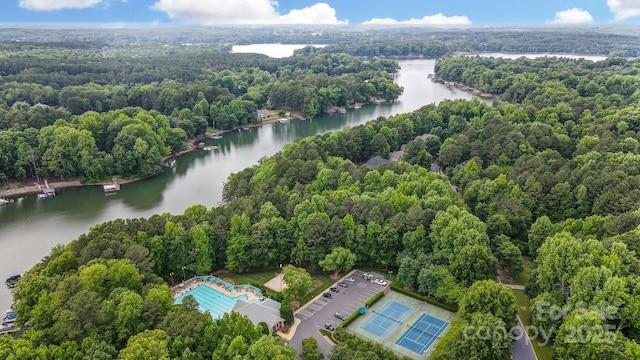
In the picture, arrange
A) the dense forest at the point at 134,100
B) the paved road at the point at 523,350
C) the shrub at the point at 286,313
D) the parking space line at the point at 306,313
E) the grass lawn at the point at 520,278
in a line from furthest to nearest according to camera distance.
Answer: the dense forest at the point at 134,100 < the grass lawn at the point at 520,278 < the parking space line at the point at 306,313 < the shrub at the point at 286,313 < the paved road at the point at 523,350

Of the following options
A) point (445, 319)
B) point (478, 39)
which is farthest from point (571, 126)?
point (478, 39)

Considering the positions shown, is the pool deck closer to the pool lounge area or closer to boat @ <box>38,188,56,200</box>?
the pool lounge area

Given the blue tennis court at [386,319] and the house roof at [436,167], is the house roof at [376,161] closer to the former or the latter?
the house roof at [436,167]

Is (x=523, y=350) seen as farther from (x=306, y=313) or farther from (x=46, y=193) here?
(x=46, y=193)

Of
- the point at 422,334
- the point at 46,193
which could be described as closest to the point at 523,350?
the point at 422,334

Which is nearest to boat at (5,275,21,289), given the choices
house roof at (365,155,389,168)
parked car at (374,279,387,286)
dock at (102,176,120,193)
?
dock at (102,176,120,193)

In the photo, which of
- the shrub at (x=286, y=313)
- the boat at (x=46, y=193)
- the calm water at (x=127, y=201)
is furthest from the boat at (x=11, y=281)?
the shrub at (x=286, y=313)
